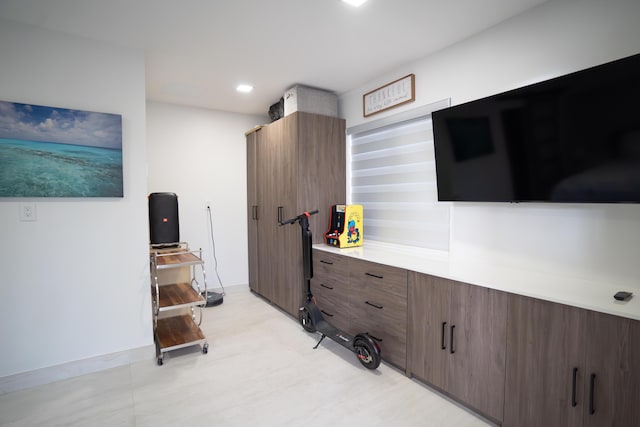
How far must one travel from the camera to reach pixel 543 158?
1789 millimetres

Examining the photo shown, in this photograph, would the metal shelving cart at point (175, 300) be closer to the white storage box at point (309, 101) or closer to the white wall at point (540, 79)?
the white storage box at point (309, 101)

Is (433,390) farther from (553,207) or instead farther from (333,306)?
(553,207)

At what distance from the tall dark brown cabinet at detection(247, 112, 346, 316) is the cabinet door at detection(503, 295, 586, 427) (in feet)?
6.79

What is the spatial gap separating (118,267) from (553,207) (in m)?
3.16

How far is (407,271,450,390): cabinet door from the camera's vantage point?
203 centimetres

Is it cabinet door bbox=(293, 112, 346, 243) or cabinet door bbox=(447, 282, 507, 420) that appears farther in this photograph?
cabinet door bbox=(293, 112, 346, 243)

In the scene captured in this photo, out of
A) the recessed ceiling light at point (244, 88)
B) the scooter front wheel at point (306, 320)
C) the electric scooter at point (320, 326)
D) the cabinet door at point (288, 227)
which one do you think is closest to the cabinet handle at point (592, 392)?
the electric scooter at point (320, 326)

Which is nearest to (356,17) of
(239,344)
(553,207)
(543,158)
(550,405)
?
(543,158)

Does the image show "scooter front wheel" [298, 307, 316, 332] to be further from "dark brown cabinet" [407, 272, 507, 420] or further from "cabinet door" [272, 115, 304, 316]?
"dark brown cabinet" [407, 272, 507, 420]

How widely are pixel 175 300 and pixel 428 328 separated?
2.05m

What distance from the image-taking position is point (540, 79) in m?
1.99

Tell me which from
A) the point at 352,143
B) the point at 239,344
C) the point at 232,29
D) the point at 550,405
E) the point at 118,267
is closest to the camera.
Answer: the point at 550,405

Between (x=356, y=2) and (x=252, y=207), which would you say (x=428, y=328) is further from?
(x=252, y=207)

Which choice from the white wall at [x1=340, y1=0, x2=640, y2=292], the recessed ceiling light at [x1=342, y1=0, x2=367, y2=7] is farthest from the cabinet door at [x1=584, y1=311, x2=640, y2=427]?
the recessed ceiling light at [x1=342, y1=0, x2=367, y2=7]
